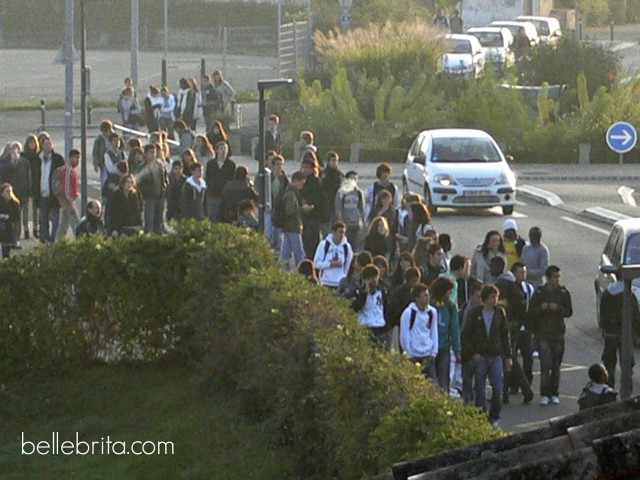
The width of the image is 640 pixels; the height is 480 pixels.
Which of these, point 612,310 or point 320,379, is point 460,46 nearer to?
point 612,310

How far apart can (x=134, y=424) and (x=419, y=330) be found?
2696 mm

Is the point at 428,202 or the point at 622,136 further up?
the point at 622,136

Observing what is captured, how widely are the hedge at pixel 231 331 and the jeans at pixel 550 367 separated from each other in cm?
270

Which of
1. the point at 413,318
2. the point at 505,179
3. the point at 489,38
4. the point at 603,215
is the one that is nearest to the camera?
the point at 413,318

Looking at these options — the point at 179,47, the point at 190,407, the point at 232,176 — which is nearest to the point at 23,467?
the point at 190,407

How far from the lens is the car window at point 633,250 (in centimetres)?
1986

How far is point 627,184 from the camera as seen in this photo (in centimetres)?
3556

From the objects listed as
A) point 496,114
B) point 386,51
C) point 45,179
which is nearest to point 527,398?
point 45,179

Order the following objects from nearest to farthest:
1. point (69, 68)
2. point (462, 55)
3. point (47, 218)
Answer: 1. point (47, 218)
2. point (69, 68)
3. point (462, 55)

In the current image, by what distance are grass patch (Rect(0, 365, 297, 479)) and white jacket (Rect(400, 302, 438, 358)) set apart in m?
1.57

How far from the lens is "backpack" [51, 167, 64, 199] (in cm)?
2480

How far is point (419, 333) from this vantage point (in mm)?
15039

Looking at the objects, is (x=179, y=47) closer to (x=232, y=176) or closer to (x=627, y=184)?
(x=627, y=184)

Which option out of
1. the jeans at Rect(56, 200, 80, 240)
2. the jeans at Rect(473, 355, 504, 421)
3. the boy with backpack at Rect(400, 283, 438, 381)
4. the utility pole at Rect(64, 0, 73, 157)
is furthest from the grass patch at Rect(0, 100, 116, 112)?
the boy with backpack at Rect(400, 283, 438, 381)
